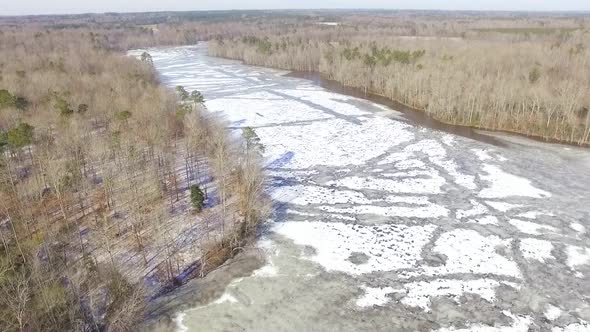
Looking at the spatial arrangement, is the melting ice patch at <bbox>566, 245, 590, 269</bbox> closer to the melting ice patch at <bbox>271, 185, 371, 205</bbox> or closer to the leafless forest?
the melting ice patch at <bbox>271, 185, 371, 205</bbox>

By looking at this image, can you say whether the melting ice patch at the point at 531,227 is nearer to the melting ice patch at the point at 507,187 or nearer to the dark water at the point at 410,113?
the melting ice patch at the point at 507,187

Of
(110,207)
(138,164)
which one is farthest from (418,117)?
(110,207)

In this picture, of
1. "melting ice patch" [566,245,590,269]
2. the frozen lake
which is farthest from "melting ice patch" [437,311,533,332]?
"melting ice patch" [566,245,590,269]

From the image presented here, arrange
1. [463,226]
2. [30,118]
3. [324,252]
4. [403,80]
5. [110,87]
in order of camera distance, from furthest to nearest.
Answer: [403,80]
[110,87]
[30,118]
[463,226]
[324,252]

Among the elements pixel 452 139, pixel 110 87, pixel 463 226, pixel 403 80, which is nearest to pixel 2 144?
pixel 110 87

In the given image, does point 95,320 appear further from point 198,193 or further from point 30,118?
point 30,118

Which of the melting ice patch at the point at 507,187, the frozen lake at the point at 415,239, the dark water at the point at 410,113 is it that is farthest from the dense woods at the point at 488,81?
the melting ice patch at the point at 507,187
